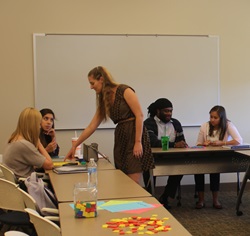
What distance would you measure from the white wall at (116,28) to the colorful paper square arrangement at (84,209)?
3.63 m

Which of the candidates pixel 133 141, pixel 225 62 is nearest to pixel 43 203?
pixel 133 141

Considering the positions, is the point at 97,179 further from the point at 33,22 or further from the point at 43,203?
the point at 33,22

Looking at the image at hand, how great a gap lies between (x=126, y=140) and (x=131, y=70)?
2220mm

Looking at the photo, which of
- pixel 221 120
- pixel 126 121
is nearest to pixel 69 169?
pixel 126 121

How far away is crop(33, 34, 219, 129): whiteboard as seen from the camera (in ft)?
18.0

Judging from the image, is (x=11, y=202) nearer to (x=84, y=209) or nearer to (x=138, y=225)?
(x=84, y=209)

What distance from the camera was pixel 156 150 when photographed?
4598mm

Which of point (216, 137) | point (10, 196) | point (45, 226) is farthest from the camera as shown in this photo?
point (216, 137)

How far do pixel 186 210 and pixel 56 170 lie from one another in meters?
2.16

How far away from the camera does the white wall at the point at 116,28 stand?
17.9 feet

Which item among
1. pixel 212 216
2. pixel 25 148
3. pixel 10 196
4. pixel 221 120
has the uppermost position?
pixel 221 120

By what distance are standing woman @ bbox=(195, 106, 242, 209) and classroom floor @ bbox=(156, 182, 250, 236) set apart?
17 centimetres

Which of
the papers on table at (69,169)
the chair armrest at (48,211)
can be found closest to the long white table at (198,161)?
the papers on table at (69,169)

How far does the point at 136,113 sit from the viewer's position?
3.53 meters
